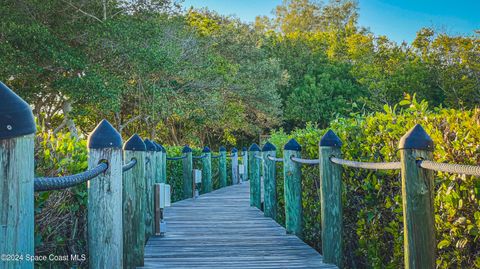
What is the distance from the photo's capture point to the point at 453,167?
215cm

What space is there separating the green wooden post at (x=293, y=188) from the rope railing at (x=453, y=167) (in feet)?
12.4

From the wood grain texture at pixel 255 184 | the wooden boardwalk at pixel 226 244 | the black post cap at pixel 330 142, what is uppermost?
the black post cap at pixel 330 142

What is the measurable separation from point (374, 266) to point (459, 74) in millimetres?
38222

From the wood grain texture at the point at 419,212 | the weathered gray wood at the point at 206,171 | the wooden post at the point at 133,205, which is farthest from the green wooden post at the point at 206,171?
the wood grain texture at the point at 419,212

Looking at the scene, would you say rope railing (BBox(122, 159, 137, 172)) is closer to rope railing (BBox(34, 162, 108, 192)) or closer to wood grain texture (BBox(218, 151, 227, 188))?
rope railing (BBox(34, 162, 108, 192))

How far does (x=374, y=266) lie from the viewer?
3898 mm

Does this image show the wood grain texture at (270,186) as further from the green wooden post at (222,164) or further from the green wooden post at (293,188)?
the green wooden post at (222,164)

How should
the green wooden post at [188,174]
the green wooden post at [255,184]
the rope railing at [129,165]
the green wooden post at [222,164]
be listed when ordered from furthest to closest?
the green wooden post at [222,164] → the green wooden post at [188,174] → the green wooden post at [255,184] → the rope railing at [129,165]

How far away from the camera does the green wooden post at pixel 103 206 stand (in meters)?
3.09

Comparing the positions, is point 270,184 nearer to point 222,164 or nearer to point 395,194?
point 395,194

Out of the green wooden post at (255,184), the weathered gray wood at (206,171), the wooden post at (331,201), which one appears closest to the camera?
the wooden post at (331,201)

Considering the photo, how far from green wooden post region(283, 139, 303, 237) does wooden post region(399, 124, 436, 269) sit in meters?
3.64

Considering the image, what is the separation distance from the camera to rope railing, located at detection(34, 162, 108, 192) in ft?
6.10

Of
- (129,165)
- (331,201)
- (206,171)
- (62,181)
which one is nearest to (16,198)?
(62,181)
